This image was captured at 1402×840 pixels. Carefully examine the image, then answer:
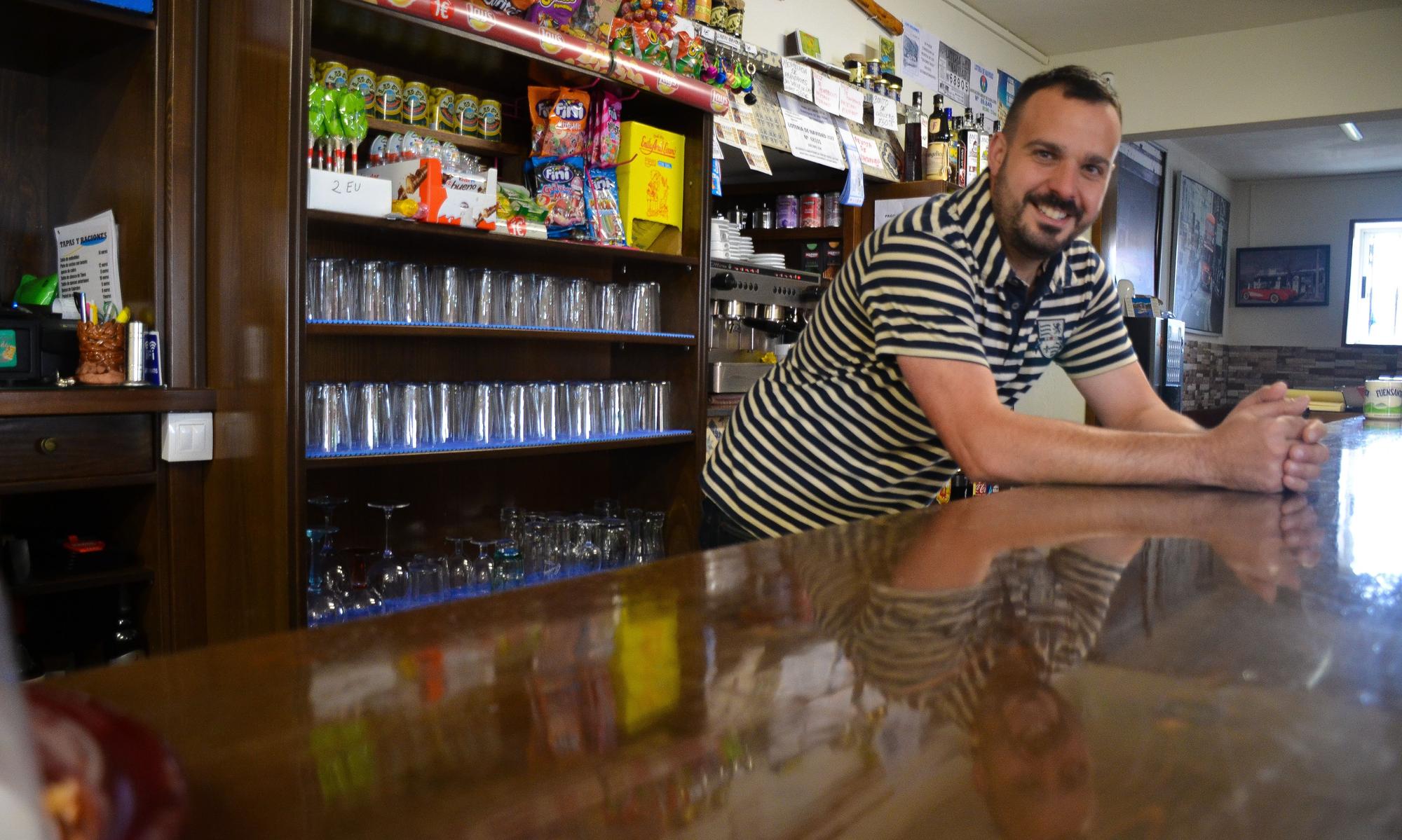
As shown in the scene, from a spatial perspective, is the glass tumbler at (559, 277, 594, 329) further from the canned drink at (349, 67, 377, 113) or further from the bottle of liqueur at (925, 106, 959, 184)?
the bottle of liqueur at (925, 106, 959, 184)

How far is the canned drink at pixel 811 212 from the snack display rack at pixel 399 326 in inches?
49.7

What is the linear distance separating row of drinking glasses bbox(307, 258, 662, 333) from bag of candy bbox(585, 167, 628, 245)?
15cm

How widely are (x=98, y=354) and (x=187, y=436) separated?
26 cm

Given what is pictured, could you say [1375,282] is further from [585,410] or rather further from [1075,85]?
[1075,85]

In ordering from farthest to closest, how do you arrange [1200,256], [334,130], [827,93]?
[1200,256], [827,93], [334,130]

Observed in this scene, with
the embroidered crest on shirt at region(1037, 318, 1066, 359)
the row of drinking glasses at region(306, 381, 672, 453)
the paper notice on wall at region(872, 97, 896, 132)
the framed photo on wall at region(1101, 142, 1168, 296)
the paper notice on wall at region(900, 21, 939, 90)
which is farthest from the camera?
the framed photo on wall at region(1101, 142, 1168, 296)

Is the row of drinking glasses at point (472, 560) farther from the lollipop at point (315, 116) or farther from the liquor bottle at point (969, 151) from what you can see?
the liquor bottle at point (969, 151)

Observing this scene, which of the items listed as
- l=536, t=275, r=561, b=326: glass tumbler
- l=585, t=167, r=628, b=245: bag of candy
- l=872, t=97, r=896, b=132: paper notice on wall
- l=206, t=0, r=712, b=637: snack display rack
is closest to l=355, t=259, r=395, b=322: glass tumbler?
l=206, t=0, r=712, b=637: snack display rack

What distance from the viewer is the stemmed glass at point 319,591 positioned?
2393 millimetres

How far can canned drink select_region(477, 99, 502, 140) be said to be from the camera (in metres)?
2.98

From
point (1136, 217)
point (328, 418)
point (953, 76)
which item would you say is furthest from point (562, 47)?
point (1136, 217)

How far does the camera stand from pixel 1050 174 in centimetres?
183

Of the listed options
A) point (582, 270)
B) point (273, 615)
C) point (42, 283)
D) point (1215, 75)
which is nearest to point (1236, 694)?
point (273, 615)

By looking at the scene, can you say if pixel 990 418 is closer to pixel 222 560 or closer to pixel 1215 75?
pixel 222 560
